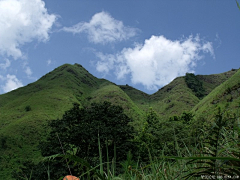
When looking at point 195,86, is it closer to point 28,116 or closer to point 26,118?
point 28,116

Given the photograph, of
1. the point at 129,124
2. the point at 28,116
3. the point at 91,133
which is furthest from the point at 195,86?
the point at 91,133

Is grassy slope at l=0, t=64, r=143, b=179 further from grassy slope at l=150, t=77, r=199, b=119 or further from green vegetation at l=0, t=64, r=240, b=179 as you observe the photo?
grassy slope at l=150, t=77, r=199, b=119

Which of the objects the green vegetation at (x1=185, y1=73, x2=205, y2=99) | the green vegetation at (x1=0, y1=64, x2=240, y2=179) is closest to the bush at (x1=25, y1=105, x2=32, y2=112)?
the green vegetation at (x1=0, y1=64, x2=240, y2=179)

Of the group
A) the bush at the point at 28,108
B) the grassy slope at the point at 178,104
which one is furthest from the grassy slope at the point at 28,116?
the grassy slope at the point at 178,104

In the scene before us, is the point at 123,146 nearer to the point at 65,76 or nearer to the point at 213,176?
the point at 213,176

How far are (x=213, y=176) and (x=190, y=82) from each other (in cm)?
13429

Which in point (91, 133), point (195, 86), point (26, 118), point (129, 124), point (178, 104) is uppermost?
point (195, 86)

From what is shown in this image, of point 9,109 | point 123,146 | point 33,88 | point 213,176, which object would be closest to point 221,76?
point 33,88

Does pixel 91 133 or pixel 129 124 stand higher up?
pixel 129 124

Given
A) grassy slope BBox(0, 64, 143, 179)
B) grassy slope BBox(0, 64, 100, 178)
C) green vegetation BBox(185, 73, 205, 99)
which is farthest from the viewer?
green vegetation BBox(185, 73, 205, 99)

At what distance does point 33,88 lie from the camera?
3588 inches

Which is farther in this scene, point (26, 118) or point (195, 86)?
point (195, 86)

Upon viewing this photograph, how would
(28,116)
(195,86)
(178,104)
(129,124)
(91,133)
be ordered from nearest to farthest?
1. (91,133)
2. (129,124)
3. (28,116)
4. (178,104)
5. (195,86)

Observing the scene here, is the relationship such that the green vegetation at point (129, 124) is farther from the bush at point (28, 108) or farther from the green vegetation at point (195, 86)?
the green vegetation at point (195, 86)
